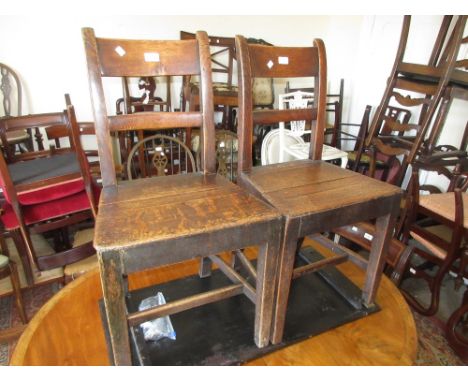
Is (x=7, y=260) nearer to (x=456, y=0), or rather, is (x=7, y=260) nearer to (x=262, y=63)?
(x=262, y=63)

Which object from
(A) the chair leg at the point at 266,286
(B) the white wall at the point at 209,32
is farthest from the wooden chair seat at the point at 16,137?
(A) the chair leg at the point at 266,286

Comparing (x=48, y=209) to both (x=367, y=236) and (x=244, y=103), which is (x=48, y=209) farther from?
(x=367, y=236)

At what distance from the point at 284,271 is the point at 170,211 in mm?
336

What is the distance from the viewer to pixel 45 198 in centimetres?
152

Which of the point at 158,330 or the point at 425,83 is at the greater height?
the point at 425,83

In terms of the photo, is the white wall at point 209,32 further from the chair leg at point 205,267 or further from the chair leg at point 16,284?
the chair leg at point 205,267

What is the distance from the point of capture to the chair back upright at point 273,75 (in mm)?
1011

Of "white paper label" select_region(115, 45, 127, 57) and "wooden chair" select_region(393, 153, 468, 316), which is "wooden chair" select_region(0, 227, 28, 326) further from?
"wooden chair" select_region(393, 153, 468, 316)

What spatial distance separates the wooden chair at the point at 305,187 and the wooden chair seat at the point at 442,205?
0.77m

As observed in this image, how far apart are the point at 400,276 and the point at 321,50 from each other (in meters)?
1.11

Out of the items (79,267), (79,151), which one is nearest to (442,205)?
(79,151)

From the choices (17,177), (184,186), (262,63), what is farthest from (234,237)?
(17,177)

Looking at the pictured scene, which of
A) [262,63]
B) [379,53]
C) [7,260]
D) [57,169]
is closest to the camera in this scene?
[262,63]

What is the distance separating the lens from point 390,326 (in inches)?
37.3
